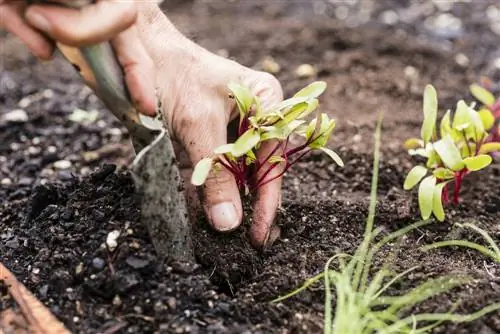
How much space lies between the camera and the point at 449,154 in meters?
1.93

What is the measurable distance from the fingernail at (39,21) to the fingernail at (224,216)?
2.22ft

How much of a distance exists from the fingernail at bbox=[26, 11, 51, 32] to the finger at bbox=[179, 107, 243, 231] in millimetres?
548

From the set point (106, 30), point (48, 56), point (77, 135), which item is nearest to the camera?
point (106, 30)

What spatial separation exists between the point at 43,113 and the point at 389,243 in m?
2.05

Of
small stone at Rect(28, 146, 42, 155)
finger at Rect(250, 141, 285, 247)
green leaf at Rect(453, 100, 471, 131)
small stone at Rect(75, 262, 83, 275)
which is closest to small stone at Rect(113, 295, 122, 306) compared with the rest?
small stone at Rect(75, 262, 83, 275)

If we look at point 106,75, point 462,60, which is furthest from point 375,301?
point 462,60

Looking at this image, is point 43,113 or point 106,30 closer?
point 106,30

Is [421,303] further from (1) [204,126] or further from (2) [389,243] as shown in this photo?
(1) [204,126]

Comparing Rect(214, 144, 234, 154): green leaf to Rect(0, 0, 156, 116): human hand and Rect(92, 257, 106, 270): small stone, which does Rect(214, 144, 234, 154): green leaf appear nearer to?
Rect(0, 0, 156, 116): human hand

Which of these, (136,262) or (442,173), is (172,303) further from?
(442,173)

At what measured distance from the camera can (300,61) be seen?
150 inches

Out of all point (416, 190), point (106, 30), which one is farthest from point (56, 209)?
point (416, 190)

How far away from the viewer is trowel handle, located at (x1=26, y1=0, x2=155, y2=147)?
148 centimetres

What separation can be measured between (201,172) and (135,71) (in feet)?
0.96
